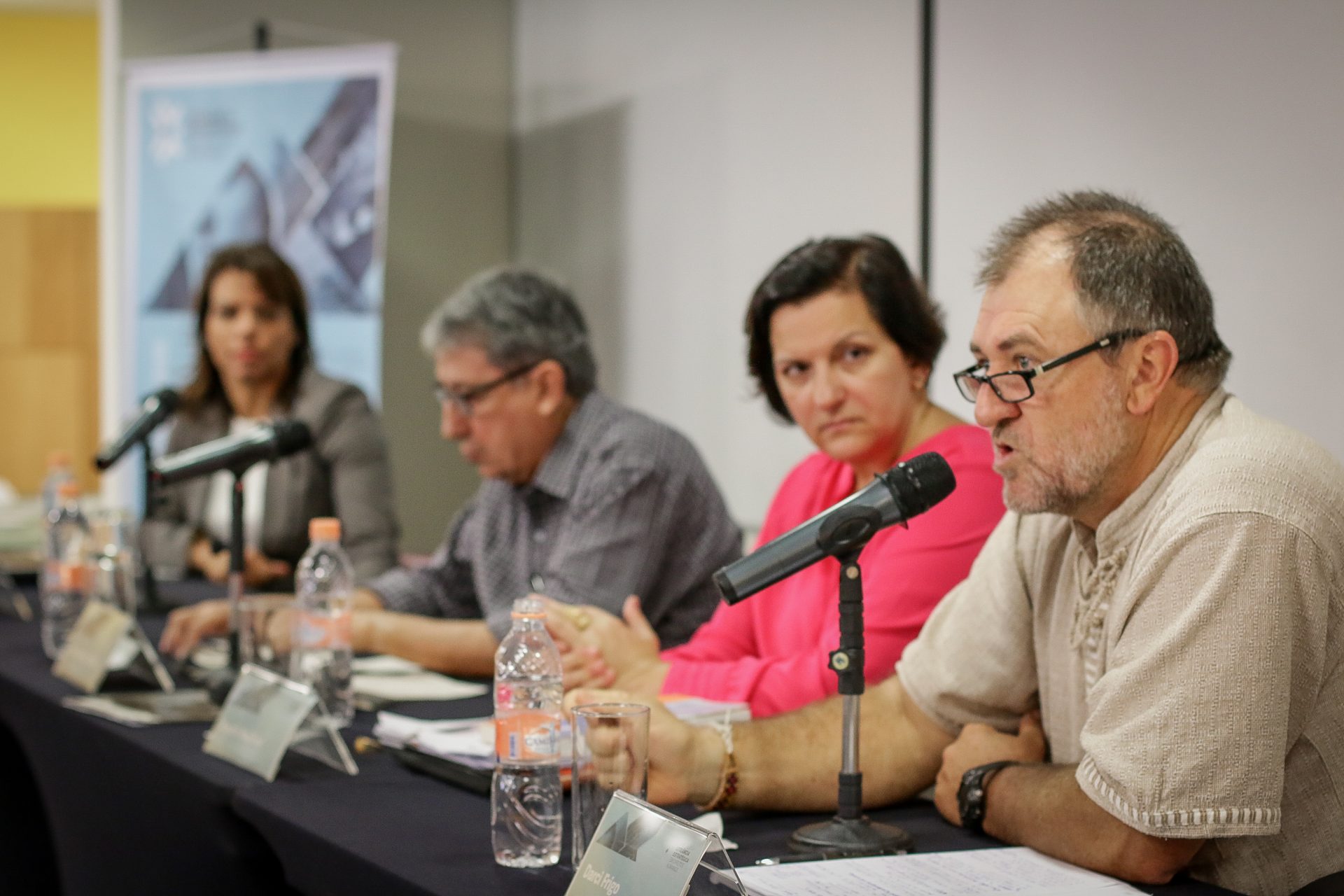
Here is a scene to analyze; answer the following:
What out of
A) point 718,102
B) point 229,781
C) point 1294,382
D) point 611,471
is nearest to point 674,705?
point 229,781

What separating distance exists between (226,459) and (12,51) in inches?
244

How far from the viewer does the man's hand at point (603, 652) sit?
79.1 inches

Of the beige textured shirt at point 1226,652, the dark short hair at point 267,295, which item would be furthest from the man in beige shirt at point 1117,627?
the dark short hair at point 267,295

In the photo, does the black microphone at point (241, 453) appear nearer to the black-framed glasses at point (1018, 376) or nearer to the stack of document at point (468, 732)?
the stack of document at point (468, 732)

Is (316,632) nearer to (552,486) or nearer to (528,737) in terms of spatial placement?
(552,486)

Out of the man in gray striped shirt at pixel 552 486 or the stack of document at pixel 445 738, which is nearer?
the stack of document at pixel 445 738

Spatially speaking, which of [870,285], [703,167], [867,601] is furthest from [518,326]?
[703,167]

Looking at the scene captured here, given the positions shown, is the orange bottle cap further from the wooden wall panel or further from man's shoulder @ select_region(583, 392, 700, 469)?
the wooden wall panel

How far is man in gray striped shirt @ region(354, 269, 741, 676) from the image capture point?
2412 millimetres

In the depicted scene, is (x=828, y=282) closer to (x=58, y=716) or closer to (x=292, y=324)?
(x=58, y=716)

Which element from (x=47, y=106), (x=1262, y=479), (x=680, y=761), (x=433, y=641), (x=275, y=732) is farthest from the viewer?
(x=47, y=106)

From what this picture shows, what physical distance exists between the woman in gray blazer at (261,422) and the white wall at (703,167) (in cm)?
125

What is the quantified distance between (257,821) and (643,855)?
66 cm

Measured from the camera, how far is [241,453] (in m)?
2.21
